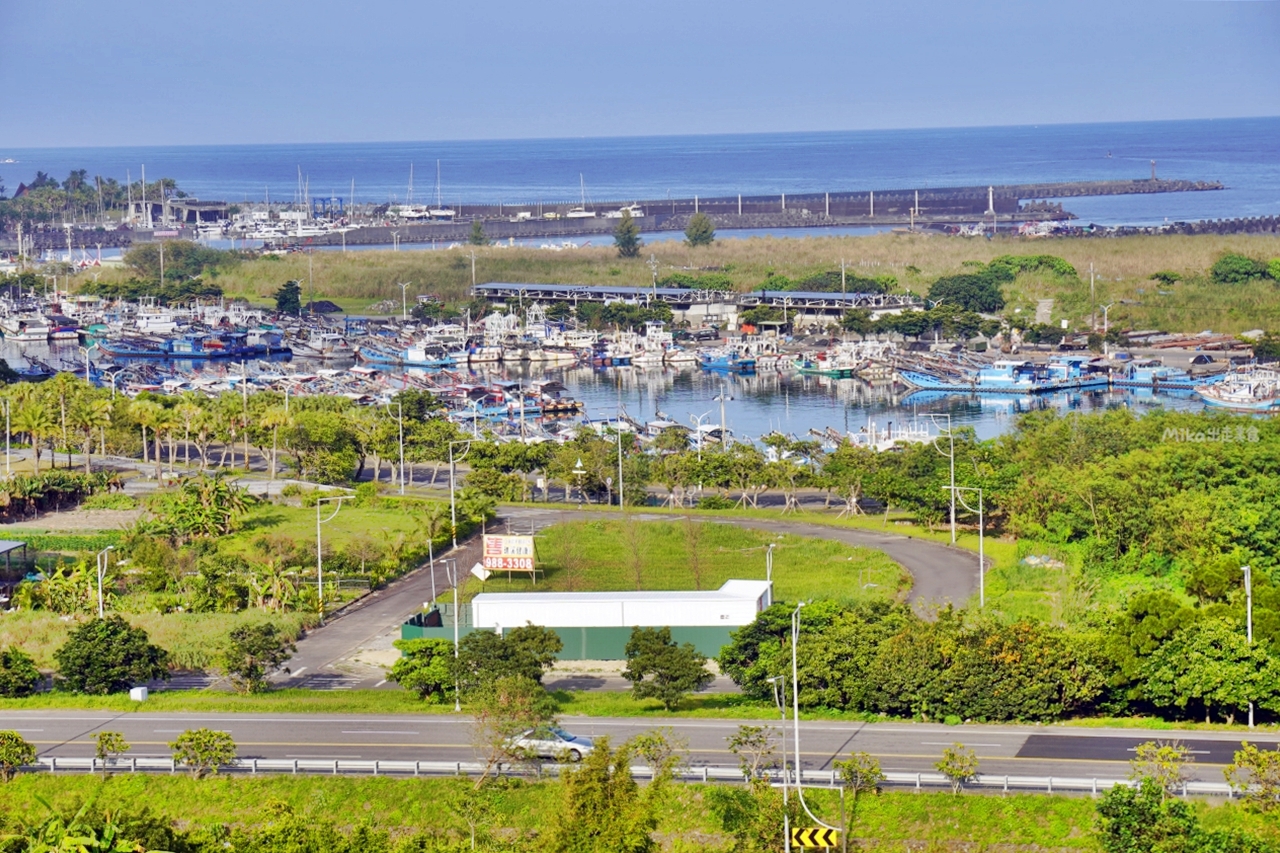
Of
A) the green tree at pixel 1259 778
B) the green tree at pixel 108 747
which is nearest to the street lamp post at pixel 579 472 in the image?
the green tree at pixel 108 747

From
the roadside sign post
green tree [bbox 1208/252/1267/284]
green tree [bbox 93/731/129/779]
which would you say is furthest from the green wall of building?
green tree [bbox 1208/252/1267/284]

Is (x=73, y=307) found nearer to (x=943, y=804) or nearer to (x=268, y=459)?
(x=268, y=459)

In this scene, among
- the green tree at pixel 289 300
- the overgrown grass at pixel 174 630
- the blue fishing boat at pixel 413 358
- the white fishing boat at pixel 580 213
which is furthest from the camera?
the white fishing boat at pixel 580 213

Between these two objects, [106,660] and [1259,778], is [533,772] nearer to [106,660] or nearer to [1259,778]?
[106,660]

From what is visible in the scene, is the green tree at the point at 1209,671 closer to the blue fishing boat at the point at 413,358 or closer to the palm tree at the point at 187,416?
the palm tree at the point at 187,416

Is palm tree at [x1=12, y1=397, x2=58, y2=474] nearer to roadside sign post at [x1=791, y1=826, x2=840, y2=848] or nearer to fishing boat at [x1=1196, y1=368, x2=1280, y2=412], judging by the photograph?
roadside sign post at [x1=791, y1=826, x2=840, y2=848]

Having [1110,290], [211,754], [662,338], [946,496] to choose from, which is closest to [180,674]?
[211,754]

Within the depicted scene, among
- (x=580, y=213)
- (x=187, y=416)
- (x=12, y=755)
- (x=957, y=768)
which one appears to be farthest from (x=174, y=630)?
(x=580, y=213)
